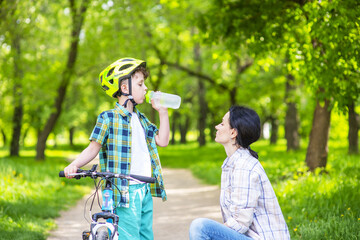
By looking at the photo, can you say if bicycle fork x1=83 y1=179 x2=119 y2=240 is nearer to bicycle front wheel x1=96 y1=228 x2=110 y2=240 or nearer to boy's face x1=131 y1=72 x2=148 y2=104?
bicycle front wheel x1=96 y1=228 x2=110 y2=240

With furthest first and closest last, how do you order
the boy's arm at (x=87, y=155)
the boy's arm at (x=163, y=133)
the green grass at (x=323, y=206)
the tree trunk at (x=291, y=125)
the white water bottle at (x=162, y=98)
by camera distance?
the tree trunk at (x=291, y=125)
the green grass at (x=323, y=206)
the boy's arm at (x=163, y=133)
the white water bottle at (x=162, y=98)
the boy's arm at (x=87, y=155)

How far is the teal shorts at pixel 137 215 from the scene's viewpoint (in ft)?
10.2

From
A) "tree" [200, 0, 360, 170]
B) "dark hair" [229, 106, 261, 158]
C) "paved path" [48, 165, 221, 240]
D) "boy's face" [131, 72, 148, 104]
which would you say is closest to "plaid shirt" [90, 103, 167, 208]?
"boy's face" [131, 72, 148, 104]

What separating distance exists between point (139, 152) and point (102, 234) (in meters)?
0.79

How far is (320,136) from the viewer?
29.0ft

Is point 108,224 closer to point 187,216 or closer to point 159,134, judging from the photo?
point 159,134

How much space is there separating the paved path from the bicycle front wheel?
2.96 m

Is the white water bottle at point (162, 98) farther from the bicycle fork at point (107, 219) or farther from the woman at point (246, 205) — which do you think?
the bicycle fork at point (107, 219)

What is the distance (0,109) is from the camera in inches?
727

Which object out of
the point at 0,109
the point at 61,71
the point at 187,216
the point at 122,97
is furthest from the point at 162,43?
the point at 122,97

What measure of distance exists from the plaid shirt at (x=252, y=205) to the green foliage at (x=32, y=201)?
3222mm

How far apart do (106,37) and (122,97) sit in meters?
14.0

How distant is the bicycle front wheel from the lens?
2.66 meters

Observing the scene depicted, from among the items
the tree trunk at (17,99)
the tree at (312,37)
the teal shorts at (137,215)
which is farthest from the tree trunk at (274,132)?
the teal shorts at (137,215)
